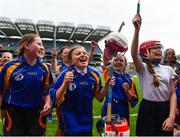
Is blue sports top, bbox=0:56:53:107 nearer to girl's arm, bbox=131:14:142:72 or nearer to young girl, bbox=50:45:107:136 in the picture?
young girl, bbox=50:45:107:136

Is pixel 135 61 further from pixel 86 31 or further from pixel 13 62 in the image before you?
pixel 86 31

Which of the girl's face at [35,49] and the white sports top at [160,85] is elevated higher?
the girl's face at [35,49]

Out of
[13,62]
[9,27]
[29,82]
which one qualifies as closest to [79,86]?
[29,82]

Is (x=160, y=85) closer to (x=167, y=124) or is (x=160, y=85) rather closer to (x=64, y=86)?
(x=167, y=124)

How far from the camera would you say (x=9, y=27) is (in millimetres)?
65062

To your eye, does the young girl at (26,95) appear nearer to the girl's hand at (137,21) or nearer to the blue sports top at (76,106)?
the blue sports top at (76,106)

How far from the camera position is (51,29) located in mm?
66062

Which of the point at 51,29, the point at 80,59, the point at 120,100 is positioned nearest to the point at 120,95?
the point at 120,100

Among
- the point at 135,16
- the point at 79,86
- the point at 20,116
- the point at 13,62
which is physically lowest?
the point at 20,116

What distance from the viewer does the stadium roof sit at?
6431 centimetres

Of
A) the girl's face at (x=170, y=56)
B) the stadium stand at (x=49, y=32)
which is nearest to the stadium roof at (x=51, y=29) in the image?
the stadium stand at (x=49, y=32)

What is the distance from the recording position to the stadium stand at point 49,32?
64312 millimetres

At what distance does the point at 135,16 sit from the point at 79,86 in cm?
108

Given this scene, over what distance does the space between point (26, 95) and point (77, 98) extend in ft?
2.05
